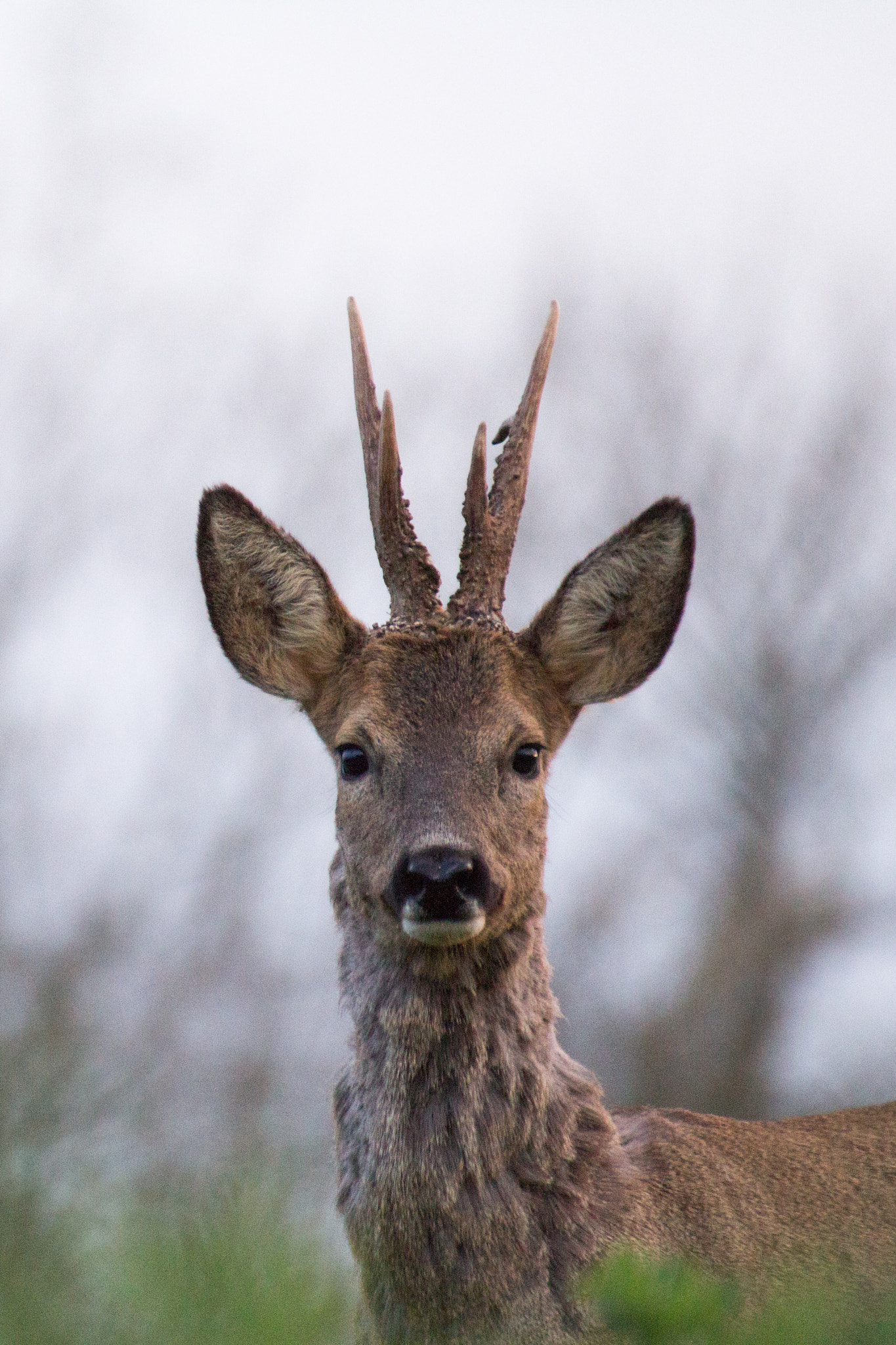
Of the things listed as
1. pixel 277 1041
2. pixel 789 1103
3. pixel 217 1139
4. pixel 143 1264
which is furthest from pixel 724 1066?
pixel 143 1264

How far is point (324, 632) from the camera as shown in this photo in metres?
5.17

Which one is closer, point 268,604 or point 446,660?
point 446,660

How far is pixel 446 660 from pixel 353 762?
44 centimetres

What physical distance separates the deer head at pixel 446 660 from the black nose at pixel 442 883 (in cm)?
2

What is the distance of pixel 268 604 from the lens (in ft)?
17.5

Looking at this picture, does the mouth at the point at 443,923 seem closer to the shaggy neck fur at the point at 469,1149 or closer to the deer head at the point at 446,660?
the deer head at the point at 446,660

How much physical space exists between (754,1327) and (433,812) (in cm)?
316

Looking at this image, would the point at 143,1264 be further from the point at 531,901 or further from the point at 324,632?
the point at 324,632

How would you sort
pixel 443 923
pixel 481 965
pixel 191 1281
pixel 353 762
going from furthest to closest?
pixel 353 762
pixel 481 965
pixel 443 923
pixel 191 1281

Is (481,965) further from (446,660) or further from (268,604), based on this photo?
(268,604)

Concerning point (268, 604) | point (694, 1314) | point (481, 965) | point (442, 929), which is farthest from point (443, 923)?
point (694, 1314)

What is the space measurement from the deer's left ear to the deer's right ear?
0.68m

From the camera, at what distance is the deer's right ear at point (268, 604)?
203 inches

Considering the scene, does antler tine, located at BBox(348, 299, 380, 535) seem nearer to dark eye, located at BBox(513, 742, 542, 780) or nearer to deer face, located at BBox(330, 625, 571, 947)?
deer face, located at BBox(330, 625, 571, 947)
